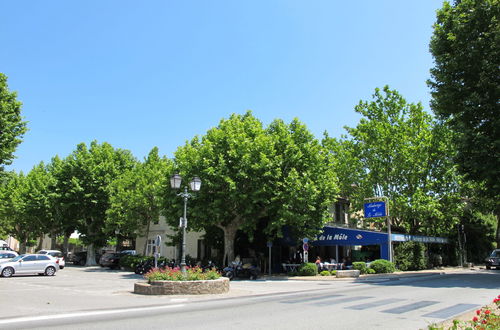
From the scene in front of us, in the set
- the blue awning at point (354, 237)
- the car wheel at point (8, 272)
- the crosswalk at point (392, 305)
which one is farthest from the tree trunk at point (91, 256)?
the crosswalk at point (392, 305)

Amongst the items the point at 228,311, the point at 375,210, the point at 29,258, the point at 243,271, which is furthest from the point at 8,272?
the point at 375,210

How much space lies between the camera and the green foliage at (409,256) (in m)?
32.7

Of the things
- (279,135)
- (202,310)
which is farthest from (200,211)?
(202,310)

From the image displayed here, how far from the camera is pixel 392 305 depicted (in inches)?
472

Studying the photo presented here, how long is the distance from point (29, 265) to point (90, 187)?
1334 cm

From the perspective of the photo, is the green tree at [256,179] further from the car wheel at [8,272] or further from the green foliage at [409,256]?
the car wheel at [8,272]

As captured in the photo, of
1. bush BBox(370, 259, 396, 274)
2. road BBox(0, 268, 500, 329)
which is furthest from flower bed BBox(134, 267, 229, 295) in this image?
bush BBox(370, 259, 396, 274)

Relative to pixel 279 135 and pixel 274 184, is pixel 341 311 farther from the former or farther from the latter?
pixel 279 135

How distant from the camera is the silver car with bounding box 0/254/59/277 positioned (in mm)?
25100

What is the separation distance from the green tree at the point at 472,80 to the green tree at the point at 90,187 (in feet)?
99.5

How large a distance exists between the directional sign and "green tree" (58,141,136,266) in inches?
940

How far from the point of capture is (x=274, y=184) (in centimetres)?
2603

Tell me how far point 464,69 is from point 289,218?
1384 centimetres

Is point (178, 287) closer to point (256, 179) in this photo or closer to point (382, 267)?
point (256, 179)
